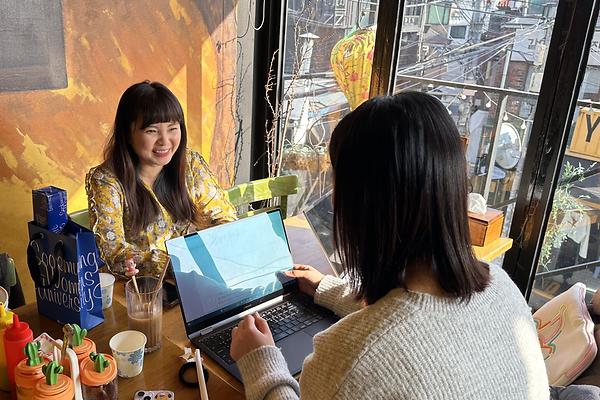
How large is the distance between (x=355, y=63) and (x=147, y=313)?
6.18 ft

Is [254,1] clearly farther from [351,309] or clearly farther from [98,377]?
[98,377]

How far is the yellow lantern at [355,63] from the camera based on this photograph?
8.18 ft

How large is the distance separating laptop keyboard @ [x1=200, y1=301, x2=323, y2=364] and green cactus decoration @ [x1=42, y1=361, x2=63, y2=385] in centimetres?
36

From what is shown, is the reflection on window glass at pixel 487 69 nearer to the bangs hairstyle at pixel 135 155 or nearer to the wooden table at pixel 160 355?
the bangs hairstyle at pixel 135 155

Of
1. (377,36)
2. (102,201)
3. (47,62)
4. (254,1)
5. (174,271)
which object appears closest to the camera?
(174,271)

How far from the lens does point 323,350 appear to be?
2.57 ft

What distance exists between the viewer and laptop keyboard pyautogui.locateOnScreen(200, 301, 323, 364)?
1.09 meters

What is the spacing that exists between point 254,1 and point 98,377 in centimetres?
249

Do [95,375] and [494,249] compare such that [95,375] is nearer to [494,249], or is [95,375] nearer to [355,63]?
[494,249]

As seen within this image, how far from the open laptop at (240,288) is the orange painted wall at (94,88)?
4.08ft

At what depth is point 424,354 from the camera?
0.73m

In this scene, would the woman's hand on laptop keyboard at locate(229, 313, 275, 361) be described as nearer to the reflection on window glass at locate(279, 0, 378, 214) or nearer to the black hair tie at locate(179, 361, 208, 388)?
the black hair tie at locate(179, 361, 208, 388)

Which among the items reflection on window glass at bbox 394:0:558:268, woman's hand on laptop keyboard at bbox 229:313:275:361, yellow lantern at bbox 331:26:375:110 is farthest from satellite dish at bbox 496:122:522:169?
woman's hand on laptop keyboard at bbox 229:313:275:361

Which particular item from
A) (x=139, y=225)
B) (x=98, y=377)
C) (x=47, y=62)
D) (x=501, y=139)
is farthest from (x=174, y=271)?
(x=501, y=139)
